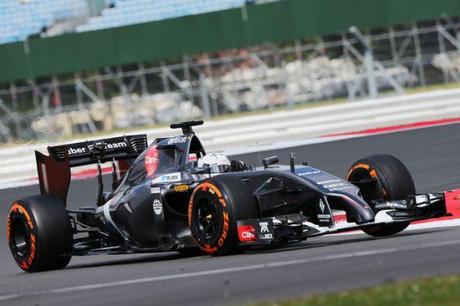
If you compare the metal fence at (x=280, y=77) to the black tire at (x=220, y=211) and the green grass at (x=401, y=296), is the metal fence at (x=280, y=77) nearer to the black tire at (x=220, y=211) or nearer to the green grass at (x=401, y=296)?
the black tire at (x=220, y=211)

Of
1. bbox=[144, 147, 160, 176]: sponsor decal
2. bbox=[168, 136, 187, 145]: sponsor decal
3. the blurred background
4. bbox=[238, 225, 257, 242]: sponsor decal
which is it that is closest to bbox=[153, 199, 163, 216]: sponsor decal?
bbox=[144, 147, 160, 176]: sponsor decal

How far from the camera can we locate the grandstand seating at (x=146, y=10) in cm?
3266

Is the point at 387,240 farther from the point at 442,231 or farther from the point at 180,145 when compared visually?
the point at 180,145

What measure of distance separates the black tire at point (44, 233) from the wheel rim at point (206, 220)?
1641 mm

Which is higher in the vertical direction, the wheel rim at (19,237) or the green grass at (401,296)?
the wheel rim at (19,237)

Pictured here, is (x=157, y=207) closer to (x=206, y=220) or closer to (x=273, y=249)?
(x=206, y=220)

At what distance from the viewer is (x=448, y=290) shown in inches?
277

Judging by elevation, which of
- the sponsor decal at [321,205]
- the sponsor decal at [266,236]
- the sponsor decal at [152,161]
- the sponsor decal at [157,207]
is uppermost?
the sponsor decal at [152,161]

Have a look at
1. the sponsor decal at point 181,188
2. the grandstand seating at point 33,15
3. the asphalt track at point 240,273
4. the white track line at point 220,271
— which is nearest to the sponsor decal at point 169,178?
the sponsor decal at point 181,188

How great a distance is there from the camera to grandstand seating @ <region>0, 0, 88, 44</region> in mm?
33219

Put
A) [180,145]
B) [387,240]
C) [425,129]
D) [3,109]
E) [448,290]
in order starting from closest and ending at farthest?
[448,290], [387,240], [180,145], [425,129], [3,109]

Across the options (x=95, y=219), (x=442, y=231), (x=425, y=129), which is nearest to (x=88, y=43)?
(x=425, y=129)

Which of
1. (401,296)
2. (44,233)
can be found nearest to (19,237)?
(44,233)

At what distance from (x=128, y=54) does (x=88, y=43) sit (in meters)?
1.11
